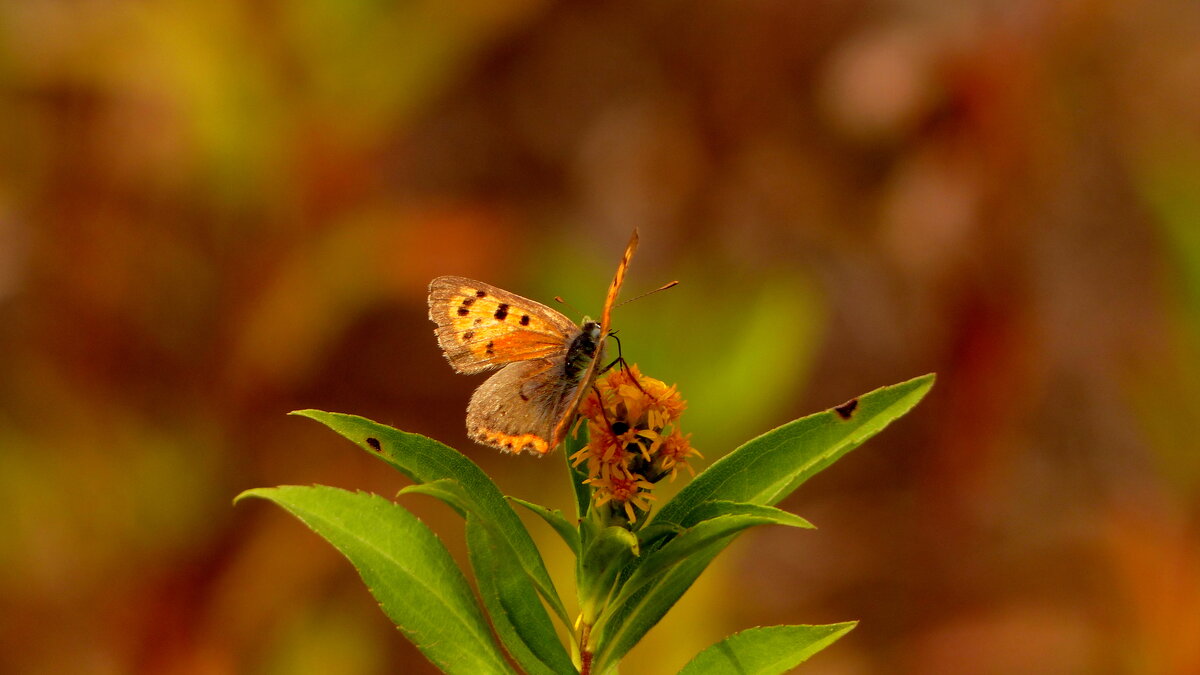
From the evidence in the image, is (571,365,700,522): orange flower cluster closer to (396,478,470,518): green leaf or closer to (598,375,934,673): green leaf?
(598,375,934,673): green leaf

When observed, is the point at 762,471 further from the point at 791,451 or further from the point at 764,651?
the point at 764,651

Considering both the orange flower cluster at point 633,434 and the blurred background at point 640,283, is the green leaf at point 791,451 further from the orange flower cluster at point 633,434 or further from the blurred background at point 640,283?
the blurred background at point 640,283

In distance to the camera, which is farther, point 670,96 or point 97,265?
point 670,96

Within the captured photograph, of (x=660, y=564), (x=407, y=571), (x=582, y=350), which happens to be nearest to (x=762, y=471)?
(x=660, y=564)

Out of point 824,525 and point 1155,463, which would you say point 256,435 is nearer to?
point 824,525

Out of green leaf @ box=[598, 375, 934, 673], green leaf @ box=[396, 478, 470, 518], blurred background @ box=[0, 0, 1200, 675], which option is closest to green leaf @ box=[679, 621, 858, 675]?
green leaf @ box=[598, 375, 934, 673]

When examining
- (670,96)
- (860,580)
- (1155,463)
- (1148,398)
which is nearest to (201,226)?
(670,96)

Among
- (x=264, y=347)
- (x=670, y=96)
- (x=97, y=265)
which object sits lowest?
(x=264, y=347)

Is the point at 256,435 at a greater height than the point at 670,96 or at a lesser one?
lesser
